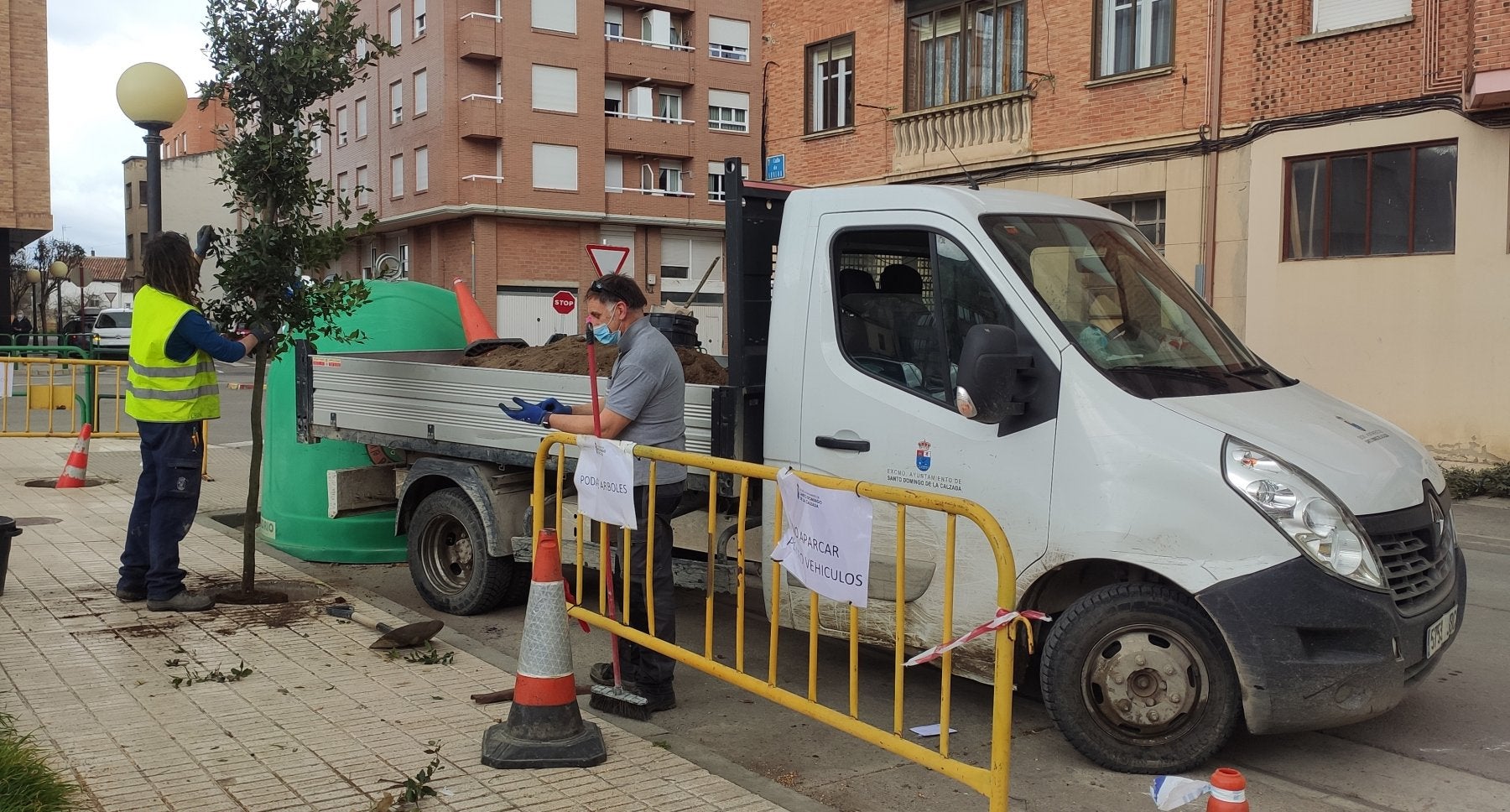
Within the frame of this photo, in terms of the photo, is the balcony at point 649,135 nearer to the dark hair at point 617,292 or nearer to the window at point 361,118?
the window at point 361,118

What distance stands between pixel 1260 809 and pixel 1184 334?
1.89 metres

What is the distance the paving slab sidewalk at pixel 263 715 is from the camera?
14.0 feet

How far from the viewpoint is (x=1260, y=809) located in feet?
14.4

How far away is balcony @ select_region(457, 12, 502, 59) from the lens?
149 feet

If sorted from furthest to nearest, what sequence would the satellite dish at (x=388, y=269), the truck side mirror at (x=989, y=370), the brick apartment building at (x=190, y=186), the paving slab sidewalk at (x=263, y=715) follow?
the brick apartment building at (x=190, y=186) → the satellite dish at (x=388, y=269) → the truck side mirror at (x=989, y=370) → the paving slab sidewalk at (x=263, y=715)

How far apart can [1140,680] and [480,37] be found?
44.7 m

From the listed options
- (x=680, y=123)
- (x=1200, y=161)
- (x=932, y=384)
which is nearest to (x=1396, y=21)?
(x=1200, y=161)

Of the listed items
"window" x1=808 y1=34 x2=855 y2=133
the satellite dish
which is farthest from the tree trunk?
"window" x1=808 y1=34 x2=855 y2=133

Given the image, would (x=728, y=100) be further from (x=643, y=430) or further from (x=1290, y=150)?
(x=643, y=430)

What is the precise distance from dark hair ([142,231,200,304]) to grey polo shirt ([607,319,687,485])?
9.53ft

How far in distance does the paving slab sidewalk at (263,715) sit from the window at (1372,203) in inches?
468

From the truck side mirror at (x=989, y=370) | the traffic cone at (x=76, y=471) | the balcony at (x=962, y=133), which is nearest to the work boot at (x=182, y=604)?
the truck side mirror at (x=989, y=370)

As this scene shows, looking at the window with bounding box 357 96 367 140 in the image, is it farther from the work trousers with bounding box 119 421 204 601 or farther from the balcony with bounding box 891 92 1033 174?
the work trousers with bounding box 119 421 204 601

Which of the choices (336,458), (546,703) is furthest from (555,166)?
(546,703)
